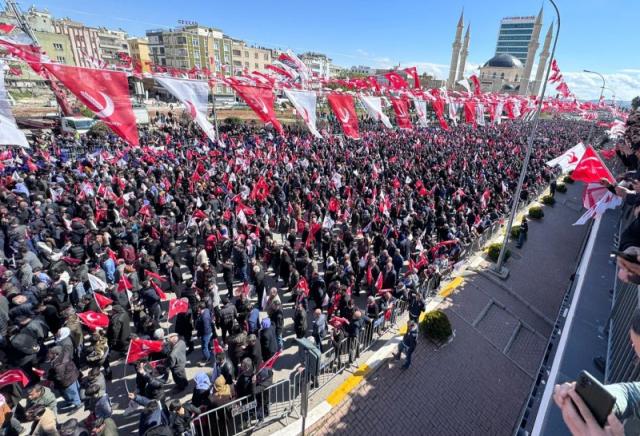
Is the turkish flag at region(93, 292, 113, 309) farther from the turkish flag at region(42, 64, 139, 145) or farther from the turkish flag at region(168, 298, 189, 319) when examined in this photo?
the turkish flag at region(42, 64, 139, 145)

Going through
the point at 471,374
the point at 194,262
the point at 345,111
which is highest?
the point at 345,111

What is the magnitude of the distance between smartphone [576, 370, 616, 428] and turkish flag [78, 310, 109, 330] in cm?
758

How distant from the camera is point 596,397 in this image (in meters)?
1.88

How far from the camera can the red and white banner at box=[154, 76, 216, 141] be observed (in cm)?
1108

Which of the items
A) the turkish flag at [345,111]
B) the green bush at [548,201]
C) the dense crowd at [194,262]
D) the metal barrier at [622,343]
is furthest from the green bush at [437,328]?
the green bush at [548,201]

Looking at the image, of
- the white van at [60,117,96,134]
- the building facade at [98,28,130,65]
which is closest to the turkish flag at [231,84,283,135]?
the white van at [60,117,96,134]

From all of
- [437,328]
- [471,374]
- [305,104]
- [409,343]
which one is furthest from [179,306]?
[305,104]

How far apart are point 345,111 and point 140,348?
44.2ft

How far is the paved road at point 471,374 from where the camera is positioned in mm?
7051

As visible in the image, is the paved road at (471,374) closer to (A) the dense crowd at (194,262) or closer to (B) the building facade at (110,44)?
(A) the dense crowd at (194,262)

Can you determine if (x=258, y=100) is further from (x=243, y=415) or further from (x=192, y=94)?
Answer: (x=243, y=415)

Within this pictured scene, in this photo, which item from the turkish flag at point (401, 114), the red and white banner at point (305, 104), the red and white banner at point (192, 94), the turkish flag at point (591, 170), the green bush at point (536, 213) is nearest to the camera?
the turkish flag at point (591, 170)

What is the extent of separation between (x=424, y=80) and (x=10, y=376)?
101110 mm

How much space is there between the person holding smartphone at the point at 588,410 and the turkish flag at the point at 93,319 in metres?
7.45
